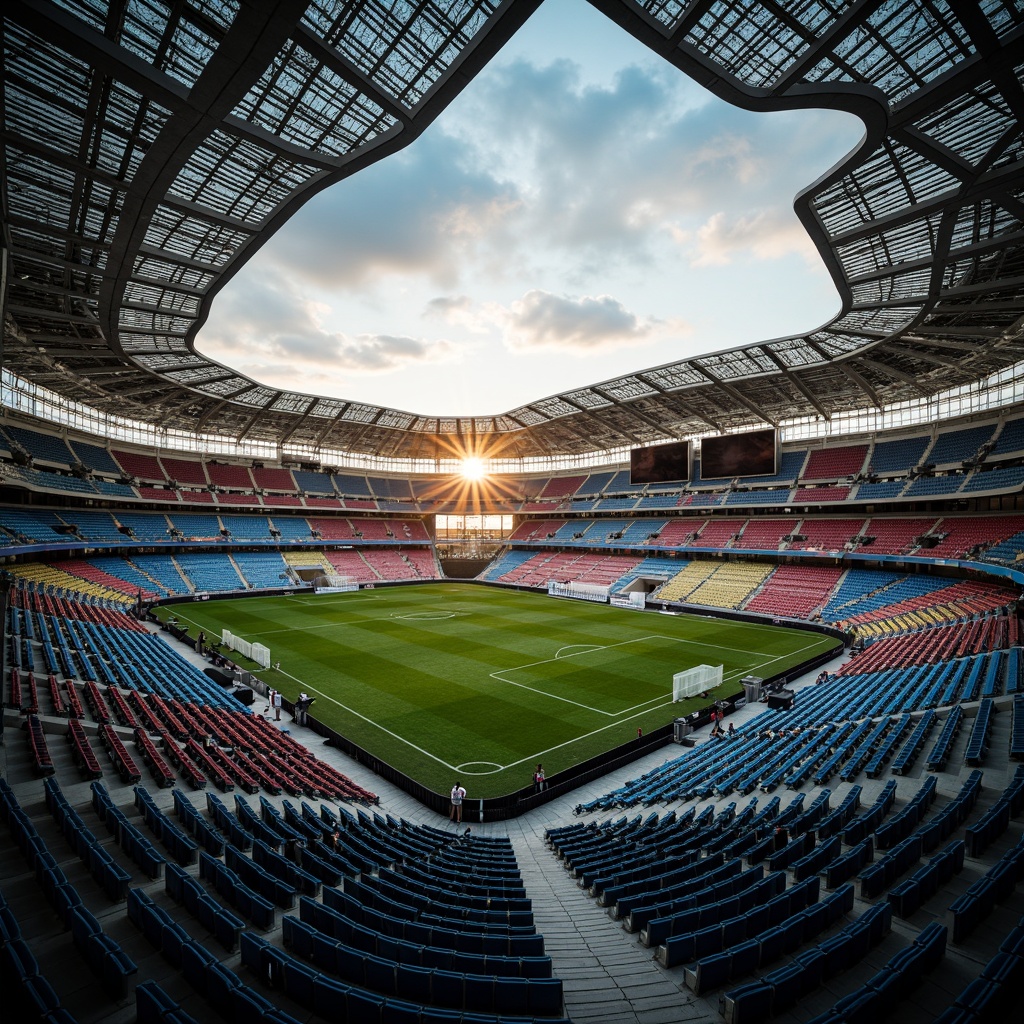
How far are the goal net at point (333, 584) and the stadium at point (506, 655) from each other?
725 centimetres

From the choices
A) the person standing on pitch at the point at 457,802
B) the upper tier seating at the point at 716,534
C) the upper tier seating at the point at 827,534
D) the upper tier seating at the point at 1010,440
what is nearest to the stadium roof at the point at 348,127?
the upper tier seating at the point at 1010,440

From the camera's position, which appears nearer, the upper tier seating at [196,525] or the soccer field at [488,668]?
the soccer field at [488,668]

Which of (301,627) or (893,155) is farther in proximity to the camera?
(301,627)

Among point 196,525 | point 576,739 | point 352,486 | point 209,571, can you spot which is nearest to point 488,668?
point 576,739

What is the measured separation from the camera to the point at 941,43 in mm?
14789

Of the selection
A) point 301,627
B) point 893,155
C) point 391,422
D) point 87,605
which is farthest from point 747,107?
point 391,422

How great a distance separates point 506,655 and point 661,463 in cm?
3542

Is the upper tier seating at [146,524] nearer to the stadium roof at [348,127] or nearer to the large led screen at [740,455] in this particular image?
the stadium roof at [348,127]

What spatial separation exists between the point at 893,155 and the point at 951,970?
78.3 ft

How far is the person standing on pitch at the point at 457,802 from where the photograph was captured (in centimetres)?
1570

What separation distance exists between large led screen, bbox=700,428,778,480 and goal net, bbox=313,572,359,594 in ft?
131

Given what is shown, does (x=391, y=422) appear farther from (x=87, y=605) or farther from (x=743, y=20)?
(x=743, y=20)

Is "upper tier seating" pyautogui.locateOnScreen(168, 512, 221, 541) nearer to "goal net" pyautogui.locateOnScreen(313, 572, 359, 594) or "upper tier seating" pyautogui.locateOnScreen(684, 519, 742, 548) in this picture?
"goal net" pyautogui.locateOnScreen(313, 572, 359, 594)

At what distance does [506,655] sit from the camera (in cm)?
3341
